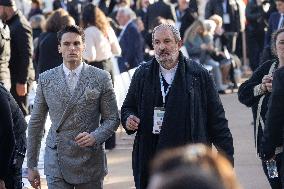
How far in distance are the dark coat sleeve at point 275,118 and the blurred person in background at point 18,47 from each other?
212 inches

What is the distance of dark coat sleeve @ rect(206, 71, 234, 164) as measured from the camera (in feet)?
20.6

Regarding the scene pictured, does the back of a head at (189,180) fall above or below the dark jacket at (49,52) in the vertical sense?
above

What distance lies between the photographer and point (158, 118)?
243 inches

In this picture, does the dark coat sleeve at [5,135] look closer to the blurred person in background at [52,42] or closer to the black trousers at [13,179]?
the black trousers at [13,179]

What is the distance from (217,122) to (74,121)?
977 millimetres

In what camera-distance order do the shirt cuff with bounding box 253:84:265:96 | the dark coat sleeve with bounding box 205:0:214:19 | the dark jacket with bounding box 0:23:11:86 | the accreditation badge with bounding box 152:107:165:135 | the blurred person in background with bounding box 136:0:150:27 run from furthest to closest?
1. the blurred person in background with bounding box 136:0:150:27
2. the dark coat sleeve with bounding box 205:0:214:19
3. the dark jacket with bounding box 0:23:11:86
4. the shirt cuff with bounding box 253:84:265:96
5. the accreditation badge with bounding box 152:107:165:135

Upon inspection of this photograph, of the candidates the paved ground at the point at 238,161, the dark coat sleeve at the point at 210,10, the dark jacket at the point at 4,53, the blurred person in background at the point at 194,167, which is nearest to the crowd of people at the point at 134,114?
the paved ground at the point at 238,161

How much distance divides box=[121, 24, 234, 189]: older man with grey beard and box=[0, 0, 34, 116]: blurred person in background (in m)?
5.38

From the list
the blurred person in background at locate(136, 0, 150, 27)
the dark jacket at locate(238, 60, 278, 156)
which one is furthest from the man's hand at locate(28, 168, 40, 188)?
the blurred person in background at locate(136, 0, 150, 27)

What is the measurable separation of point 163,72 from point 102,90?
533 mm

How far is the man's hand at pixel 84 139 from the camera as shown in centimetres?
642

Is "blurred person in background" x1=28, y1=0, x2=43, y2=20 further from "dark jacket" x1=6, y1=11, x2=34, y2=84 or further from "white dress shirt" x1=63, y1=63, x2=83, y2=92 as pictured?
"white dress shirt" x1=63, y1=63, x2=83, y2=92

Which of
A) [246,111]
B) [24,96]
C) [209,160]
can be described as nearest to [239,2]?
[246,111]

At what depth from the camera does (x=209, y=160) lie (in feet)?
6.81
